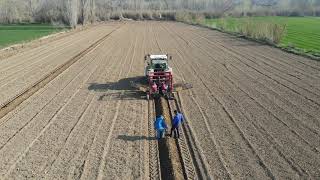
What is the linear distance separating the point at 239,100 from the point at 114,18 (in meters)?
96.3

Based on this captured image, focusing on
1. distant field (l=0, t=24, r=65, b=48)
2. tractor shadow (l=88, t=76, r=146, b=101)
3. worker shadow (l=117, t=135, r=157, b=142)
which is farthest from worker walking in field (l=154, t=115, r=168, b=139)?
distant field (l=0, t=24, r=65, b=48)

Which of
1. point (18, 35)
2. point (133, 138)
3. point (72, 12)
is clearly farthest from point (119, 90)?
point (72, 12)

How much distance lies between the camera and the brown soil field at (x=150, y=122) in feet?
46.1

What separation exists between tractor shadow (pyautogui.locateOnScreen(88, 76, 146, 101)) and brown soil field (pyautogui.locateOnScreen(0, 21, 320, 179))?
0.06 meters

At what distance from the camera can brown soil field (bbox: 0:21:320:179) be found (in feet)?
46.1

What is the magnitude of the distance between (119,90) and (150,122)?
6.04 m

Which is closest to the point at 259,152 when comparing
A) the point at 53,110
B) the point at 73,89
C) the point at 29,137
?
the point at 29,137

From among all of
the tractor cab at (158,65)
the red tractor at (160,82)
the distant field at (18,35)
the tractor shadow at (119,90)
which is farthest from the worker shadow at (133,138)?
the distant field at (18,35)

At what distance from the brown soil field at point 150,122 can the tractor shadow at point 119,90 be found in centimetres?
6

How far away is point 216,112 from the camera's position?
19.9 meters

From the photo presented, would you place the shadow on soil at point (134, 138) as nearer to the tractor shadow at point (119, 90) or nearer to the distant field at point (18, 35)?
the tractor shadow at point (119, 90)

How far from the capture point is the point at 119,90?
2420 centimetres

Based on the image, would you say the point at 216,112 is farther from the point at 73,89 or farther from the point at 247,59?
the point at 247,59

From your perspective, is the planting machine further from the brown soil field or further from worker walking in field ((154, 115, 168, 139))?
worker walking in field ((154, 115, 168, 139))
